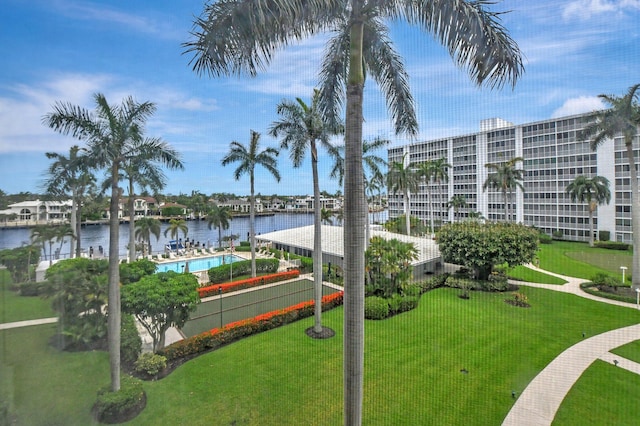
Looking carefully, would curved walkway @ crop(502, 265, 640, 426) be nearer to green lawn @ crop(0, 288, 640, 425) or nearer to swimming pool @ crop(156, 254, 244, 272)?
green lawn @ crop(0, 288, 640, 425)

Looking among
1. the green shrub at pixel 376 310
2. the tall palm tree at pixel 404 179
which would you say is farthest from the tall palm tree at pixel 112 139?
the tall palm tree at pixel 404 179

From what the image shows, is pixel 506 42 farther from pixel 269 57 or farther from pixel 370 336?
pixel 370 336

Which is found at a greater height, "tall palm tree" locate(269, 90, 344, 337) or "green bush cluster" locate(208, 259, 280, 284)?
"tall palm tree" locate(269, 90, 344, 337)

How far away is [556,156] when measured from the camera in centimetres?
364

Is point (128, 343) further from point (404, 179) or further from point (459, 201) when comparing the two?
point (404, 179)

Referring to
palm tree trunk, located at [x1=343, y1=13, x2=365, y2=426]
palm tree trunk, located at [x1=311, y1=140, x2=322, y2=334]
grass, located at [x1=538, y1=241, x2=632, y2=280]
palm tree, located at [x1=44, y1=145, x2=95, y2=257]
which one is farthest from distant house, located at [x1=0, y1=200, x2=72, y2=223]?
grass, located at [x1=538, y1=241, x2=632, y2=280]

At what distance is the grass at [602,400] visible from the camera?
1.77m

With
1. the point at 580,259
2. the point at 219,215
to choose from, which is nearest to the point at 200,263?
the point at 219,215

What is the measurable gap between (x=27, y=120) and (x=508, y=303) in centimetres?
526

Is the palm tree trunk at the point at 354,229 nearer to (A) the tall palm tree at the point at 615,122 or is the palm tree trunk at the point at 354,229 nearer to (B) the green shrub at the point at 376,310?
(B) the green shrub at the point at 376,310

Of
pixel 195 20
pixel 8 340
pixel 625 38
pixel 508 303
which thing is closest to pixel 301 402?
pixel 8 340

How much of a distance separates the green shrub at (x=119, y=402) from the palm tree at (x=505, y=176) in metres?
4.07

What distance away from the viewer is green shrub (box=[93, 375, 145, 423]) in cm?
159

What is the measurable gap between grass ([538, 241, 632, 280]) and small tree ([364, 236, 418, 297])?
2822 mm
